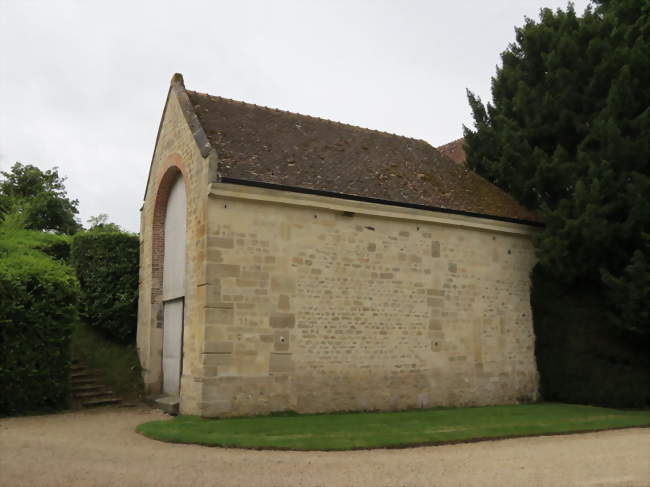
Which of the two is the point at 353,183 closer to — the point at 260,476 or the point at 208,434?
the point at 208,434

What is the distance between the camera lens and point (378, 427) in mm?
9906

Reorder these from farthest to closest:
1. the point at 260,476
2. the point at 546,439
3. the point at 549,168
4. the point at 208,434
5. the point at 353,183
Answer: the point at 549,168, the point at 353,183, the point at 546,439, the point at 208,434, the point at 260,476

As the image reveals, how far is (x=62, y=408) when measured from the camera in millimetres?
12023

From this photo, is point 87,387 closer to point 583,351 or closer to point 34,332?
point 34,332

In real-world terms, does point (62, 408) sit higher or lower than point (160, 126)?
lower

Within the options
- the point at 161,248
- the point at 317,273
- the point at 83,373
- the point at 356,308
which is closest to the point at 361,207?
the point at 317,273

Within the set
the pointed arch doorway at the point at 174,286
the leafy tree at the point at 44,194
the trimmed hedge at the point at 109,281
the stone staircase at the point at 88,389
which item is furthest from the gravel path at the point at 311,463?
the leafy tree at the point at 44,194

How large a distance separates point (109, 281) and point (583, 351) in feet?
39.6

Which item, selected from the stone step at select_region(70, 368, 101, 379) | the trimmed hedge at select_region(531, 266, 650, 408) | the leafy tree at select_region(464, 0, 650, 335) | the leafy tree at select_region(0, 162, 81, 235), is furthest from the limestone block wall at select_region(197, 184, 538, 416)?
the leafy tree at select_region(0, 162, 81, 235)

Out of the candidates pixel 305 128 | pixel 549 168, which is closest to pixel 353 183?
pixel 305 128

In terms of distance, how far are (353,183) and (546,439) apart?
649 cm

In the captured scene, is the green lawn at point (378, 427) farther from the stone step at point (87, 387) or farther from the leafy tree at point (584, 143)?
the stone step at point (87, 387)

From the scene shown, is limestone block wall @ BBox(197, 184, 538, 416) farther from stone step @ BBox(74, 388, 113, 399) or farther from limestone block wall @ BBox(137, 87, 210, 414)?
stone step @ BBox(74, 388, 113, 399)

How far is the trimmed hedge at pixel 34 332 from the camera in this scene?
11.2 m
